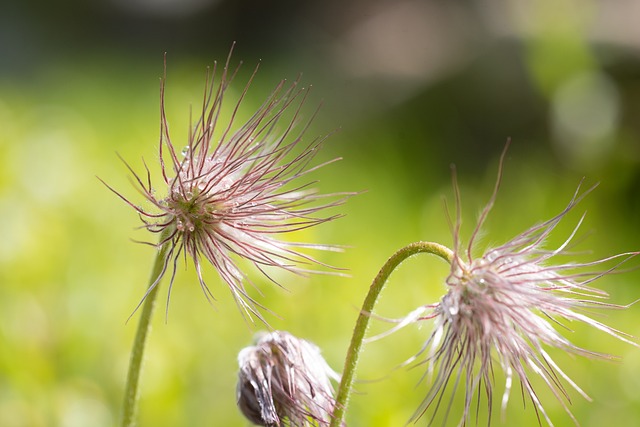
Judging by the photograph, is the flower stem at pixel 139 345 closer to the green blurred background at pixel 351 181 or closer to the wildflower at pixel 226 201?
the wildflower at pixel 226 201

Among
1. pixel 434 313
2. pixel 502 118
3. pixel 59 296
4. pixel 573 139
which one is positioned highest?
pixel 502 118

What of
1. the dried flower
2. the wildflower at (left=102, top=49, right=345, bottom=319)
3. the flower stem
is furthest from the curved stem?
the flower stem

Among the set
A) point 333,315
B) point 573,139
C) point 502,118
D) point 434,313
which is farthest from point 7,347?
point 502,118

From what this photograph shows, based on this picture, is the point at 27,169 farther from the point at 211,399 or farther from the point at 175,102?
the point at 211,399

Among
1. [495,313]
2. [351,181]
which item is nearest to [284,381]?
[495,313]

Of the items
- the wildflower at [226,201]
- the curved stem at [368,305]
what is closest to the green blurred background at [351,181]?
the curved stem at [368,305]
